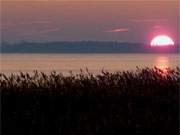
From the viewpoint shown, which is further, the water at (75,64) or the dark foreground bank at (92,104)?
the water at (75,64)

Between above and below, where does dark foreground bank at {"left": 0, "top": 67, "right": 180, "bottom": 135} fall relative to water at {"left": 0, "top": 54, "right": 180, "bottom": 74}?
below

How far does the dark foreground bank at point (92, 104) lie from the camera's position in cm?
926

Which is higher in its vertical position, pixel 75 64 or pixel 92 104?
pixel 75 64

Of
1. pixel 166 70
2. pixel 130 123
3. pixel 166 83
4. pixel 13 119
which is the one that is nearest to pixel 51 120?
pixel 13 119

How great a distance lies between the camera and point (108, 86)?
37.7ft

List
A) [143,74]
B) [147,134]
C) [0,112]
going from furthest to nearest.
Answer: [143,74], [0,112], [147,134]

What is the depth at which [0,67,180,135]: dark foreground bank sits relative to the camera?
9.26 meters

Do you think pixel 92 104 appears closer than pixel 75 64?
Yes

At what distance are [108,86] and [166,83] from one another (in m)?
1.15

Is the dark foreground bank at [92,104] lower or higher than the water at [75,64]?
lower

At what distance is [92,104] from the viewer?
35.4 ft

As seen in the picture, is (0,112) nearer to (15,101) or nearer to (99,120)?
(15,101)

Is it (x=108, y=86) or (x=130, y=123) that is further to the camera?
(x=108, y=86)

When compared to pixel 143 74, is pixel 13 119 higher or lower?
lower
